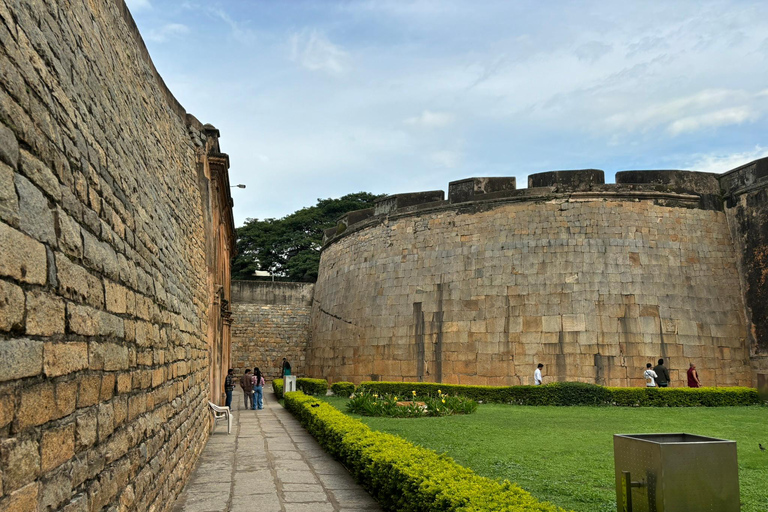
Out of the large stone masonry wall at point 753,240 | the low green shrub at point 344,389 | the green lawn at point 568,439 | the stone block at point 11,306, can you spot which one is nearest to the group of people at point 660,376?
the green lawn at point 568,439

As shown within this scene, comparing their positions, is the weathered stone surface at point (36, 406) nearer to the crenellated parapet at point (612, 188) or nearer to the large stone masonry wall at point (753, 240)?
the crenellated parapet at point (612, 188)

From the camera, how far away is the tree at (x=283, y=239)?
41.2m

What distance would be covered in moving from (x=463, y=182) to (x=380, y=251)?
3.37m

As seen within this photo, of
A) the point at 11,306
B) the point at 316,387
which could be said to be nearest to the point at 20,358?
the point at 11,306

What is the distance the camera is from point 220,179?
13570mm

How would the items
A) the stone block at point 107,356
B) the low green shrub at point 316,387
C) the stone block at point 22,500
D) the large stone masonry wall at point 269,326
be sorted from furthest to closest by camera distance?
the large stone masonry wall at point 269,326, the low green shrub at point 316,387, the stone block at point 107,356, the stone block at point 22,500

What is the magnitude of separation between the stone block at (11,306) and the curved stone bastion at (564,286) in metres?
13.9

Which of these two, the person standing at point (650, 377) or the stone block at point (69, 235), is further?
the person standing at point (650, 377)

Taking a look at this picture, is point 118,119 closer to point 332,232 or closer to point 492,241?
point 492,241

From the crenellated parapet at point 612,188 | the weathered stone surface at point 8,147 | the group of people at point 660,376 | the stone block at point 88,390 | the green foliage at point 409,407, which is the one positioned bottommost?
the green foliage at point 409,407

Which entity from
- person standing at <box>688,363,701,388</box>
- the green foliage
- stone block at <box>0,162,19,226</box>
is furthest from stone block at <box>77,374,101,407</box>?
person standing at <box>688,363,701,388</box>

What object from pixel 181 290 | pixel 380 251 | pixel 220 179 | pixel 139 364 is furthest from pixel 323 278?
pixel 139 364

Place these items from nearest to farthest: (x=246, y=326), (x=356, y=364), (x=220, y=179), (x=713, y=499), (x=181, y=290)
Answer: (x=713, y=499), (x=181, y=290), (x=220, y=179), (x=356, y=364), (x=246, y=326)

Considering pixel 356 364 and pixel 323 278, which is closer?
pixel 356 364
